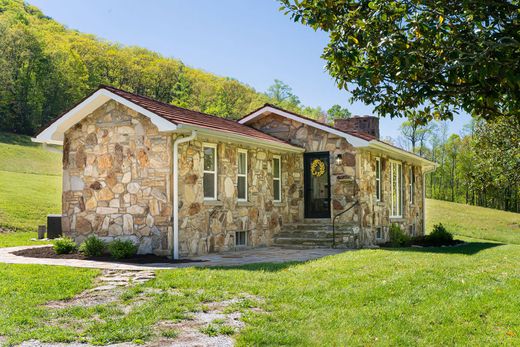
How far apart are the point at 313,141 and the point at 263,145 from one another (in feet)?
7.31

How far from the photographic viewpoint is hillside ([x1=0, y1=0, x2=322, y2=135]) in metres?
52.4

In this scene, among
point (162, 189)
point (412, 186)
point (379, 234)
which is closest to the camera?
point (162, 189)

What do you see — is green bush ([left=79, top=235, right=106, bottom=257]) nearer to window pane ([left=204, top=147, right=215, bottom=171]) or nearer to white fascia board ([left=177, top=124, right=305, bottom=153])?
window pane ([left=204, top=147, right=215, bottom=171])

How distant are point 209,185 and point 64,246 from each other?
3.59 meters

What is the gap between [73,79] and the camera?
5534 centimetres

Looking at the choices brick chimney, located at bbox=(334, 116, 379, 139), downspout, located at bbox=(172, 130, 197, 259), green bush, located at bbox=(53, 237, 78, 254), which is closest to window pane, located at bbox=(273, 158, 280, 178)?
brick chimney, located at bbox=(334, 116, 379, 139)

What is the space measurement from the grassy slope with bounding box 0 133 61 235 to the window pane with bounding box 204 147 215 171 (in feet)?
33.0

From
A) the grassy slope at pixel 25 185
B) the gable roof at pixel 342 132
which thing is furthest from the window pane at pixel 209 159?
the grassy slope at pixel 25 185

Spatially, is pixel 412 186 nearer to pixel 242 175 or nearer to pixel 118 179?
pixel 242 175

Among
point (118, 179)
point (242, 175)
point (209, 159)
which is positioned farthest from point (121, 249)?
point (242, 175)

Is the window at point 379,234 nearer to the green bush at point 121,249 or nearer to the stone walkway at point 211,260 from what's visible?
the stone walkway at point 211,260

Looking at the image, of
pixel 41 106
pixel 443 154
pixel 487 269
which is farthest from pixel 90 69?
pixel 487 269

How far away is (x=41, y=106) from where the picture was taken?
52.1 m

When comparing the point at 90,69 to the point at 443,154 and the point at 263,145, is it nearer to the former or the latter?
the point at 443,154
